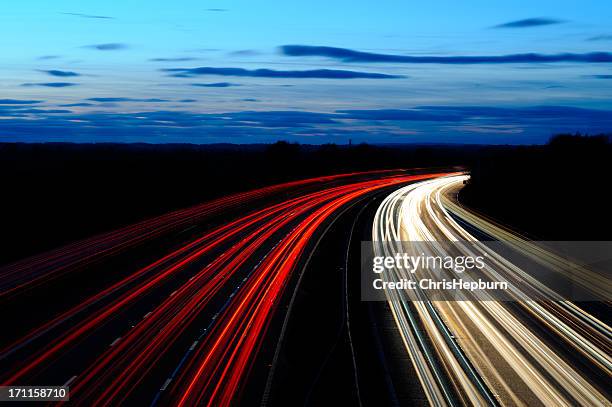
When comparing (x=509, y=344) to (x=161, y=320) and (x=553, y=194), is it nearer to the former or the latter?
(x=161, y=320)

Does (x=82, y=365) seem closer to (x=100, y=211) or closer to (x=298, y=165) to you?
(x=100, y=211)

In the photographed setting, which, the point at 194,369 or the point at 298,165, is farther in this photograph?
the point at 298,165

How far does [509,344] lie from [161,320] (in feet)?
29.6

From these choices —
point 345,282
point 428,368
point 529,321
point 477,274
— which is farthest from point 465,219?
point 428,368

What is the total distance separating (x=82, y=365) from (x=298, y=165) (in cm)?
9525

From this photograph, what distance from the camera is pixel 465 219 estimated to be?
134 feet

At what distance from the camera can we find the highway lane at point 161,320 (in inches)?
519
